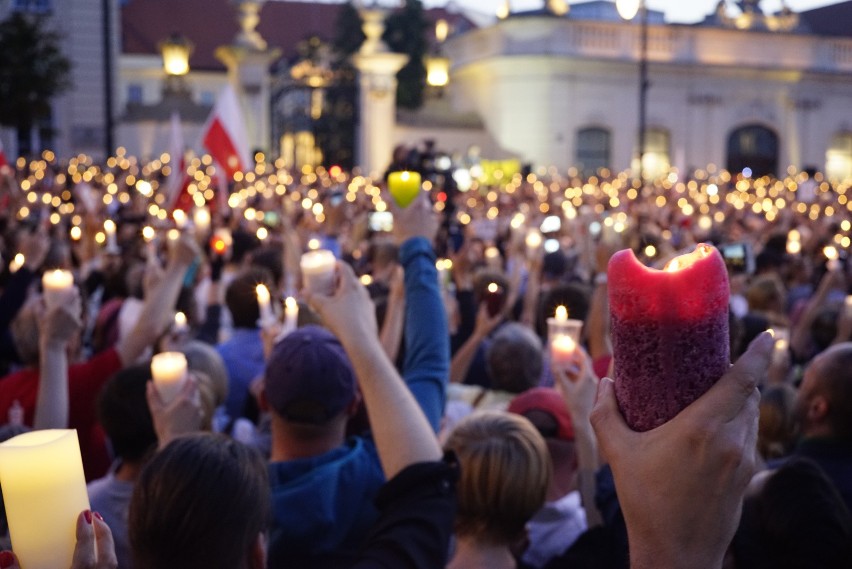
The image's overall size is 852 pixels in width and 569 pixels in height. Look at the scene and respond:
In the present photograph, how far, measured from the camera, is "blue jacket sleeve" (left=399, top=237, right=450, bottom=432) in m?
3.19

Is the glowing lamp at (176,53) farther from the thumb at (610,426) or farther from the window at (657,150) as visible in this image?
the thumb at (610,426)

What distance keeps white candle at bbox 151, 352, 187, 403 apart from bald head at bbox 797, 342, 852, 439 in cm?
212

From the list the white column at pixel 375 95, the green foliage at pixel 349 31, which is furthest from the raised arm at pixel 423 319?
the green foliage at pixel 349 31

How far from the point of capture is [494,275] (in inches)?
282

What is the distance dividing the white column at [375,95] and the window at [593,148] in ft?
28.9

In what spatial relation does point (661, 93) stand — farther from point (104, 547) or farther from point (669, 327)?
point (669, 327)

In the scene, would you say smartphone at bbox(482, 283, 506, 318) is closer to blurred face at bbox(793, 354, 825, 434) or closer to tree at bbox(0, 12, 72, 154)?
blurred face at bbox(793, 354, 825, 434)

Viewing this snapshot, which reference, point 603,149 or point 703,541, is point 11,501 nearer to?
point 703,541

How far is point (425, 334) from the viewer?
3.28 metres

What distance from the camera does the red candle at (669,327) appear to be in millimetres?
1267

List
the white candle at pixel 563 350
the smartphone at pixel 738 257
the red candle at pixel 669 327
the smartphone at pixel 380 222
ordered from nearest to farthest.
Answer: the red candle at pixel 669 327 < the white candle at pixel 563 350 < the smartphone at pixel 738 257 < the smartphone at pixel 380 222

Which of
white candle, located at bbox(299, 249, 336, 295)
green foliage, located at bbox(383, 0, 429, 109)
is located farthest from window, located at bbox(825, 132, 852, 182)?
white candle, located at bbox(299, 249, 336, 295)

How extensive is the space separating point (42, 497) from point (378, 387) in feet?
3.57

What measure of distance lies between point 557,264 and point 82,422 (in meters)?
4.90
